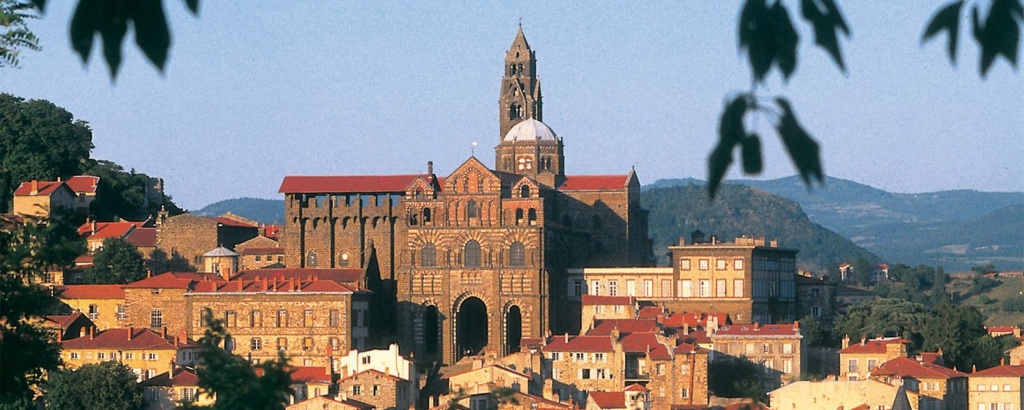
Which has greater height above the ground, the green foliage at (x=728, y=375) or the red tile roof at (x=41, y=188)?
the red tile roof at (x=41, y=188)

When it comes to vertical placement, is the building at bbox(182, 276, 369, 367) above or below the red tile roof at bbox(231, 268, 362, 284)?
below

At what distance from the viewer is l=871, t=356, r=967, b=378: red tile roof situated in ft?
228

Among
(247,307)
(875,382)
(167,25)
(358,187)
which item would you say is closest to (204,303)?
(247,307)

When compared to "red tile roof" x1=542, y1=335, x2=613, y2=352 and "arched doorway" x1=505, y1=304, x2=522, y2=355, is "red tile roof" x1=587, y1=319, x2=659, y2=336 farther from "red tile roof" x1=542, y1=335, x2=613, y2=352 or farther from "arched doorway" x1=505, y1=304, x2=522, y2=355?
"arched doorway" x1=505, y1=304, x2=522, y2=355

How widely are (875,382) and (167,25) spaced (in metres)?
61.5

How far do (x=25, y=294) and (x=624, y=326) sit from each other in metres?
55.3

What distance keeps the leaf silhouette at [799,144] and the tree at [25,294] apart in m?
13.8

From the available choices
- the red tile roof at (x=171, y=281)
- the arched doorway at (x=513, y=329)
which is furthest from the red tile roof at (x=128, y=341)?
the arched doorway at (x=513, y=329)

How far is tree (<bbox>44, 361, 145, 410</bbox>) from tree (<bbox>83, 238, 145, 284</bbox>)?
11916 millimetres

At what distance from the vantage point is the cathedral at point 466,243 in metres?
75.5

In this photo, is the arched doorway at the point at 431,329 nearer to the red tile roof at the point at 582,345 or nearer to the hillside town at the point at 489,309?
the hillside town at the point at 489,309

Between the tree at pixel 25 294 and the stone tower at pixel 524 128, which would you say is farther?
the stone tower at pixel 524 128

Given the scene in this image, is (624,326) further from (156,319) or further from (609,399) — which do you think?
(156,319)

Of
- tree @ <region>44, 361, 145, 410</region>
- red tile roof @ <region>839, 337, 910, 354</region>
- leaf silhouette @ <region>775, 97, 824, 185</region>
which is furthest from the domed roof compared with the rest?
leaf silhouette @ <region>775, 97, 824, 185</region>
